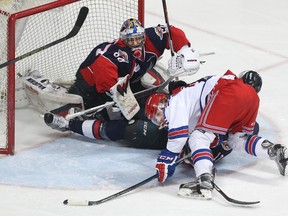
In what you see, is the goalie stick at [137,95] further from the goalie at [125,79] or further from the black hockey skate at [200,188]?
the black hockey skate at [200,188]

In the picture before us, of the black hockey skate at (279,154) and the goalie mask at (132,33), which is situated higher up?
the goalie mask at (132,33)

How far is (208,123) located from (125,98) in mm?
504

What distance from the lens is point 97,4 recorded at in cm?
532

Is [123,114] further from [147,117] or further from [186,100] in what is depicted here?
[186,100]

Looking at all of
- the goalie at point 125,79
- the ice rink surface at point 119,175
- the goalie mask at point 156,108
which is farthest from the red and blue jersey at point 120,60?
the ice rink surface at point 119,175

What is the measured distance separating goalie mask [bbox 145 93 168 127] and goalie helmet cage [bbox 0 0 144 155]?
60 cm

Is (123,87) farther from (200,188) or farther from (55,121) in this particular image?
(200,188)

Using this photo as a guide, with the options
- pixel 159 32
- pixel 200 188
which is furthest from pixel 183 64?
pixel 200 188

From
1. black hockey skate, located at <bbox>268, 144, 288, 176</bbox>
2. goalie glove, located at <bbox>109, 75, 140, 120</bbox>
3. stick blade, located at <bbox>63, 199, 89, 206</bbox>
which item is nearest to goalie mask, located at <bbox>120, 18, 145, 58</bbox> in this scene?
goalie glove, located at <bbox>109, 75, 140, 120</bbox>

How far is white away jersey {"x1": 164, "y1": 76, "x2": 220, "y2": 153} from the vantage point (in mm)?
4109

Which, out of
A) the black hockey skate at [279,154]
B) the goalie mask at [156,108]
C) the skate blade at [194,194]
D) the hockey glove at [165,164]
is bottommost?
the skate blade at [194,194]

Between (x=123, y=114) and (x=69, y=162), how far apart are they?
344 millimetres

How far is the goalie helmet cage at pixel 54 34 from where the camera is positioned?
463 centimetres

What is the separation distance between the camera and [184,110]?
13.6 feet
